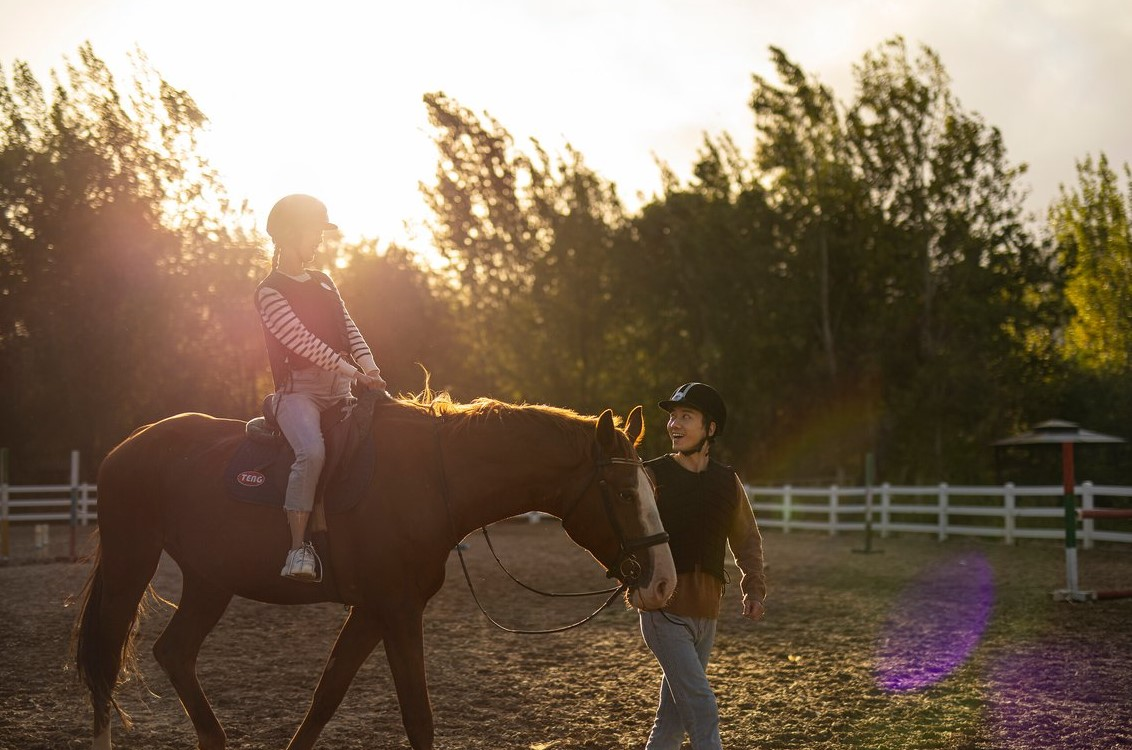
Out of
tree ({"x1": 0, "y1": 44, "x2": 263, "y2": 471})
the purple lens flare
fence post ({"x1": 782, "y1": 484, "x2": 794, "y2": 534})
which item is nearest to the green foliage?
tree ({"x1": 0, "y1": 44, "x2": 263, "y2": 471})

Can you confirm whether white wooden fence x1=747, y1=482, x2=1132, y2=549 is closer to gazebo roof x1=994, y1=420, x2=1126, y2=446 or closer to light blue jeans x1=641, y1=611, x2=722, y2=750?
gazebo roof x1=994, y1=420, x2=1126, y2=446

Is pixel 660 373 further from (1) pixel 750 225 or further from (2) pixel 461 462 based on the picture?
(2) pixel 461 462

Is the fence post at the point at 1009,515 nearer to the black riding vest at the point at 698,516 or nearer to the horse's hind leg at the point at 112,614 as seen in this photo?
the black riding vest at the point at 698,516

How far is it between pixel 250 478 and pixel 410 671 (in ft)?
4.29

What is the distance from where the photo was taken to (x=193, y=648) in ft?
18.0

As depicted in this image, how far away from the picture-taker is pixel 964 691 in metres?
7.22

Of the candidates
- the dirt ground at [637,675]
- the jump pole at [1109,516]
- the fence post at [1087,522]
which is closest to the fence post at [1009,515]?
the fence post at [1087,522]

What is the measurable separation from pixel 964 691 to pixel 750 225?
29424mm

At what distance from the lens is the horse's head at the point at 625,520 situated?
4.11 meters

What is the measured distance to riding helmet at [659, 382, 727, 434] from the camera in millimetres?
4324

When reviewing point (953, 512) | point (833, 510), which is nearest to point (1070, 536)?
point (953, 512)

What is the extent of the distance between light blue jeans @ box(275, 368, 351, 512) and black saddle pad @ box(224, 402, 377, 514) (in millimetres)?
86

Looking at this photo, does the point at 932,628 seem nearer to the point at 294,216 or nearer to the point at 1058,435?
the point at 294,216

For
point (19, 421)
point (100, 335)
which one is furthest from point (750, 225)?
point (19, 421)
